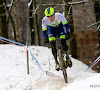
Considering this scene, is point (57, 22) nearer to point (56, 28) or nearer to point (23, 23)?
point (56, 28)

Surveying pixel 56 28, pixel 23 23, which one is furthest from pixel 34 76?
pixel 23 23

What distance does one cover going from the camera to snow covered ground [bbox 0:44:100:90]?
15.4 ft

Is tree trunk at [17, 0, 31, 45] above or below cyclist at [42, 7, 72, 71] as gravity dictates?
below

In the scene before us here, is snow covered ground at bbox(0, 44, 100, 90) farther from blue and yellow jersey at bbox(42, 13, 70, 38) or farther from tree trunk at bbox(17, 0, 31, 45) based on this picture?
tree trunk at bbox(17, 0, 31, 45)

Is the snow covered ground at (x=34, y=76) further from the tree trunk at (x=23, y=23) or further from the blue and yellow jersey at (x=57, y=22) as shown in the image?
the tree trunk at (x=23, y=23)

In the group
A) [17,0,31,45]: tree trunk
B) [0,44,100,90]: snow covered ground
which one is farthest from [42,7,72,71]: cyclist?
[17,0,31,45]: tree trunk

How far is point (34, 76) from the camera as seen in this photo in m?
6.95

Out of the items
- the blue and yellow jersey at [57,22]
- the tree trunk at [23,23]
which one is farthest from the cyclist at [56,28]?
the tree trunk at [23,23]

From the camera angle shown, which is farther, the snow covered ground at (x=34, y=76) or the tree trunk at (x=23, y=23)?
the tree trunk at (x=23, y=23)

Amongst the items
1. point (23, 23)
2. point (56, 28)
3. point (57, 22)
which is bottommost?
point (23, 23)

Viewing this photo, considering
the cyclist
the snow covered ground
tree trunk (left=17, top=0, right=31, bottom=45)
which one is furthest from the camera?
tree trunk (left=17, top=0, right=31, bottom=45)

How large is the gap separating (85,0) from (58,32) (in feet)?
24.7

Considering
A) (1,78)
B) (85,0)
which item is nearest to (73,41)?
(85,0)

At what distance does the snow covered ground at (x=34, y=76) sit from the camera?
468 centimetres
